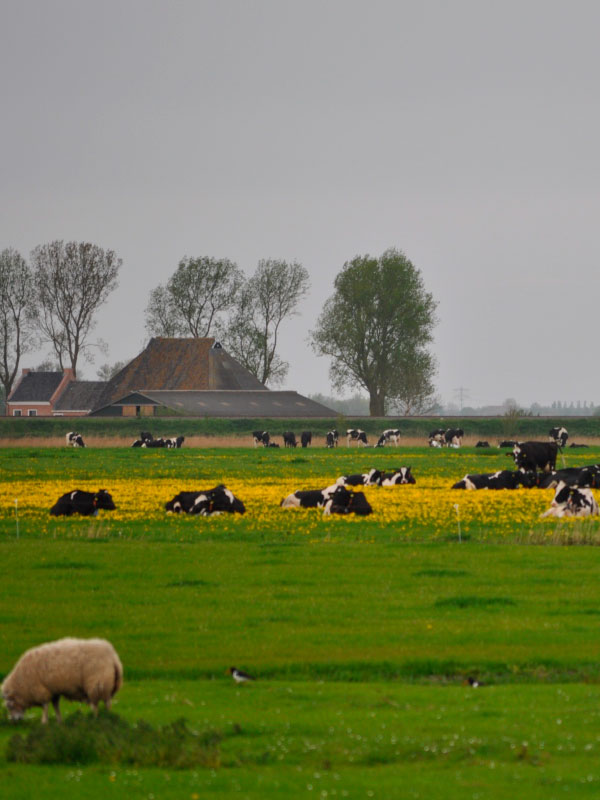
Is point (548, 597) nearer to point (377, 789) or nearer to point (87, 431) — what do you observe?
point (377, 789)

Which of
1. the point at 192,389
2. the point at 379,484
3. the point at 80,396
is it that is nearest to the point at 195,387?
the point at 192,389

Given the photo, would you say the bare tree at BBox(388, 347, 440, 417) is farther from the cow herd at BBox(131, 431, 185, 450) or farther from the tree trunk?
the cow herd at BBox(131, 431, 185, 450)

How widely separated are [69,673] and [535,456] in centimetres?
4156

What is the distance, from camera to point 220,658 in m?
16.3

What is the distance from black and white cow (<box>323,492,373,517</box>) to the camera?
35.2m

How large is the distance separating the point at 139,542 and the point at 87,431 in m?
74.8

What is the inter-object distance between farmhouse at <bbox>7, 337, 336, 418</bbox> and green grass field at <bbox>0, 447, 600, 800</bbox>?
3526 inches

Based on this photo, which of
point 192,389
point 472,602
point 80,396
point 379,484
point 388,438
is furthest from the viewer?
point 80,396

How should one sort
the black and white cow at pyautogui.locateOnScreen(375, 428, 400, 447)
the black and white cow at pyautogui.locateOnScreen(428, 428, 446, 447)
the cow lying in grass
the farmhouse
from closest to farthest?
the cow lying in grass < the black and white cow at pyautogui.locateOnScreen(428, 428, 446, 447) < the black and white cow at pyautogui.locateOnScreen(375, 428, 400, 447) < the farmhouse

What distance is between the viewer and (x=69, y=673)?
1202cm

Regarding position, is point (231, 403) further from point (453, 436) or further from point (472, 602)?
point (472, 602)

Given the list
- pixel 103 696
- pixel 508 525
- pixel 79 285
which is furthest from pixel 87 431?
pixel 103 696

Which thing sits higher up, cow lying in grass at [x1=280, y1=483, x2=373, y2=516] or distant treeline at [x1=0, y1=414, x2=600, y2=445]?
distant treeline at [x1=0, y1=414, x2=600, y2=445]

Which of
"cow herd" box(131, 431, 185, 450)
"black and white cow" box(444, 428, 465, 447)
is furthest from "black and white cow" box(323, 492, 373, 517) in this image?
"black and white cow" box(444, 428, 465, 447)
